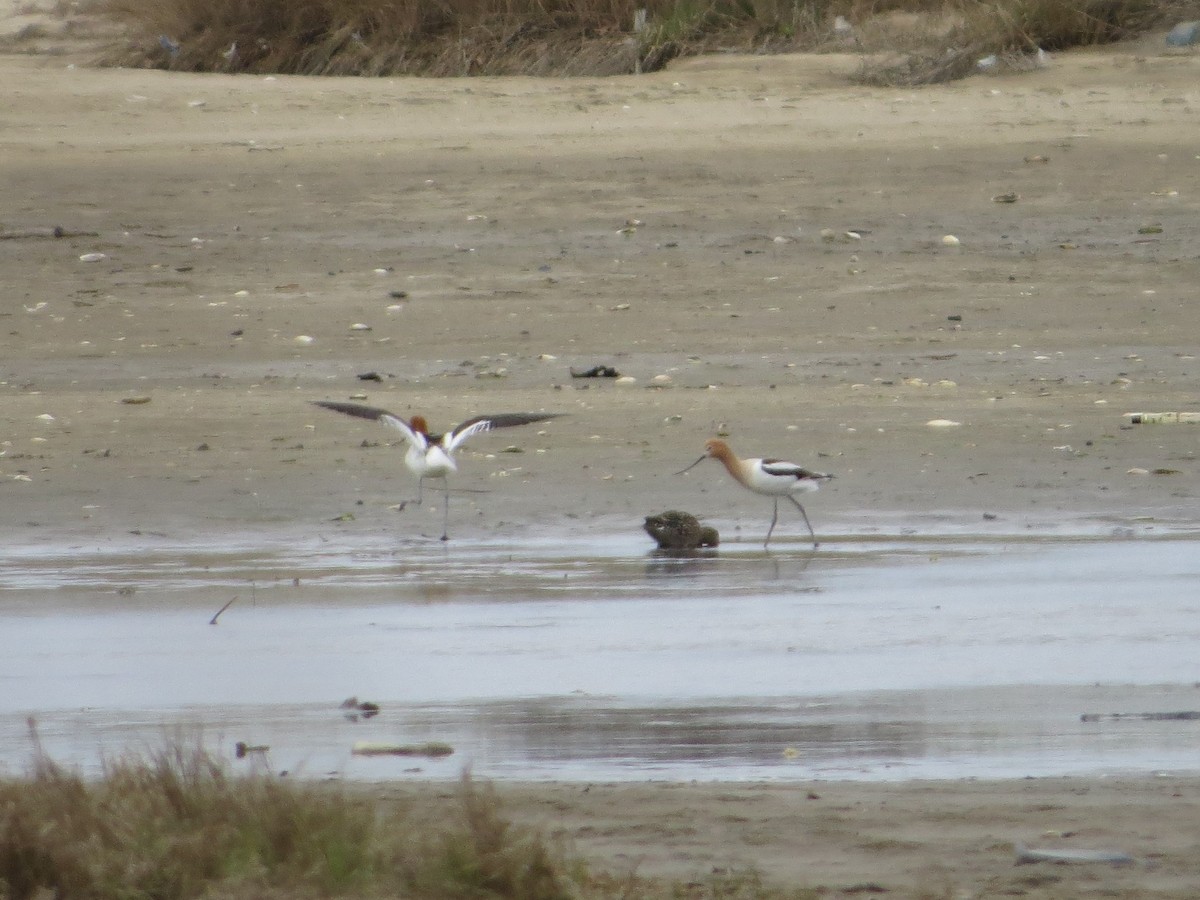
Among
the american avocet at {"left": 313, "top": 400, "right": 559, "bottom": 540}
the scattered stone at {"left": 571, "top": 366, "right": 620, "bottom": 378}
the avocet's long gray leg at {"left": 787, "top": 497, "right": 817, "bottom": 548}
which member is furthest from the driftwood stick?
the scattered stone at {"left": 571, "top": 366, "right": 620, "bottom": 378}

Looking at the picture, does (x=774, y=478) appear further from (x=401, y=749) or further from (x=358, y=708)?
(x=401, y=749)

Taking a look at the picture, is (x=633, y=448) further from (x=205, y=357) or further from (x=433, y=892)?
(x=433, y=892)

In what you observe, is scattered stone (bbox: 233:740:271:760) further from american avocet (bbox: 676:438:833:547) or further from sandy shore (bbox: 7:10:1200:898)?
american avocet (bbox: 676:438:833:547)

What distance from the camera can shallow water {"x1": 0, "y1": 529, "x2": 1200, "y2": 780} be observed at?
6230 mm

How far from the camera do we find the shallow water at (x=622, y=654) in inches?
245

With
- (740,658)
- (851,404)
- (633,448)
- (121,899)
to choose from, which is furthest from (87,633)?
(851,404)

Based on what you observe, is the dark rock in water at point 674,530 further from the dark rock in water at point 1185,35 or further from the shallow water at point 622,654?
the dark rock in water at point 1185,35

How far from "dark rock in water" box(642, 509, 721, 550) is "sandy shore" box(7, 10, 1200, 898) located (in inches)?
31.9

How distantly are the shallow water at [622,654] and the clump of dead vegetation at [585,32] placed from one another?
11309 millimetres

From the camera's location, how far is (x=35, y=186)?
17.5m

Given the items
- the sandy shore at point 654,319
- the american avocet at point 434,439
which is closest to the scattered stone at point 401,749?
the sandy shore at point 654,319

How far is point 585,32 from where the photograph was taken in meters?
22.1

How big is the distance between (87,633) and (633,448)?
4155 mm

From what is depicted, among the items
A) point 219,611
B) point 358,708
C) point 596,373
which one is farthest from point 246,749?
point 596,373
